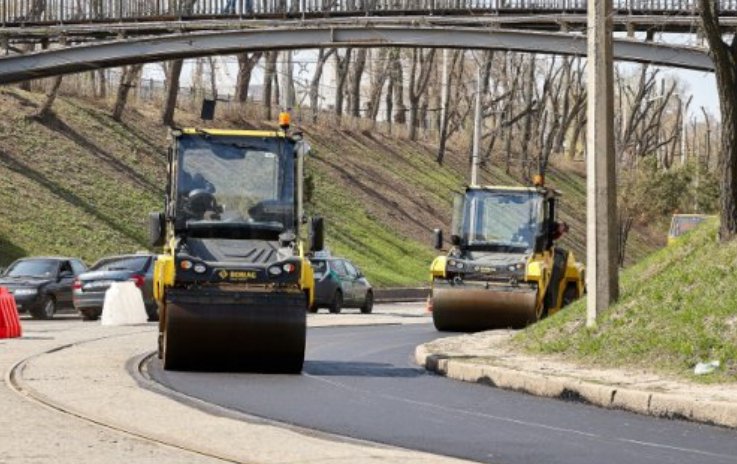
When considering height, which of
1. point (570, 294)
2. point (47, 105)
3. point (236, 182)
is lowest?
point (570, 294)

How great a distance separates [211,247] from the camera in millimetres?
19969

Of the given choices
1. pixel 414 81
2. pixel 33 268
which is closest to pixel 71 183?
pixel 33 268

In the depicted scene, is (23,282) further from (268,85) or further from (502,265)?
(268,85)

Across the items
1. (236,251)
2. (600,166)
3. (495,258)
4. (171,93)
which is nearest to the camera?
(236,251)

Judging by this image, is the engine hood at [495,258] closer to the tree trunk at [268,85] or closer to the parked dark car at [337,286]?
the parked dark car at [337,286]

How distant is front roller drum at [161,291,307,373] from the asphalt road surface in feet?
0.93

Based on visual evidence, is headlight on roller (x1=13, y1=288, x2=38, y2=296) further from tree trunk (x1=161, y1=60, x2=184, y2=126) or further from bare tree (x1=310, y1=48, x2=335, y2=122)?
bare tree (x1=310, y1=48, x2=335, y2=122)

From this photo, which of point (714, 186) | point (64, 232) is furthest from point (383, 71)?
point (64, 232)

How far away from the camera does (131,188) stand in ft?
189

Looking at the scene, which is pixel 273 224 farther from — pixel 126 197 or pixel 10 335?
pixel 126 197

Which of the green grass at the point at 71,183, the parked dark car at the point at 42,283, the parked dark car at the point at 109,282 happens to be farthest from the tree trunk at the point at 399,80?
the parked dark car at the point at 109,282

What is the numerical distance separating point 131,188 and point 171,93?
934cm

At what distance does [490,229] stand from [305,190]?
1170cm

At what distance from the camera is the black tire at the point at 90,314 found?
116ft
